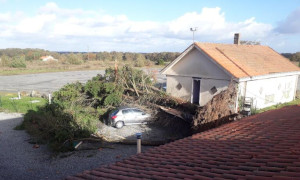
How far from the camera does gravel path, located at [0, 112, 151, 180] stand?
403 inches

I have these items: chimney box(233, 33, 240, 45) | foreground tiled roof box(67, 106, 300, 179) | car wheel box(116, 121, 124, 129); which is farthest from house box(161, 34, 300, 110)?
foreground tiled roof box(67, 106, 300, 179)

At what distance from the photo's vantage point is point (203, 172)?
12.3 feet

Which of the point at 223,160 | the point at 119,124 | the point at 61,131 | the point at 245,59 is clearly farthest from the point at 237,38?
the point at 223,160

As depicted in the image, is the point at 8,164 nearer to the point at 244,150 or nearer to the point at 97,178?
the point at 97,178

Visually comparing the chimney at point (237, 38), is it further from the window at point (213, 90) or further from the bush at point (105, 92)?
the bush at point (105, 92)

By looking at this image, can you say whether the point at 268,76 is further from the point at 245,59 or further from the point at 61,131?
the point at 61,131

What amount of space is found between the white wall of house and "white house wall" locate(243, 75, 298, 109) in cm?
159

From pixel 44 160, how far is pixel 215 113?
8667 millimetres

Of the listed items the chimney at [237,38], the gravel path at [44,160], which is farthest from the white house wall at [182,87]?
the chimney at [237,38]

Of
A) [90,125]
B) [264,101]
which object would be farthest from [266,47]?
[90,125]

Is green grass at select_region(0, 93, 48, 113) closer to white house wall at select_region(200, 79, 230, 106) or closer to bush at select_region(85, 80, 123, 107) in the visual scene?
bush at select_region(85, 80, 123, 107)

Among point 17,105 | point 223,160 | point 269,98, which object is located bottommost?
point 17,105

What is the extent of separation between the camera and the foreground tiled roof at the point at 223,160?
3469 mm

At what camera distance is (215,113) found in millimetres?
11422
